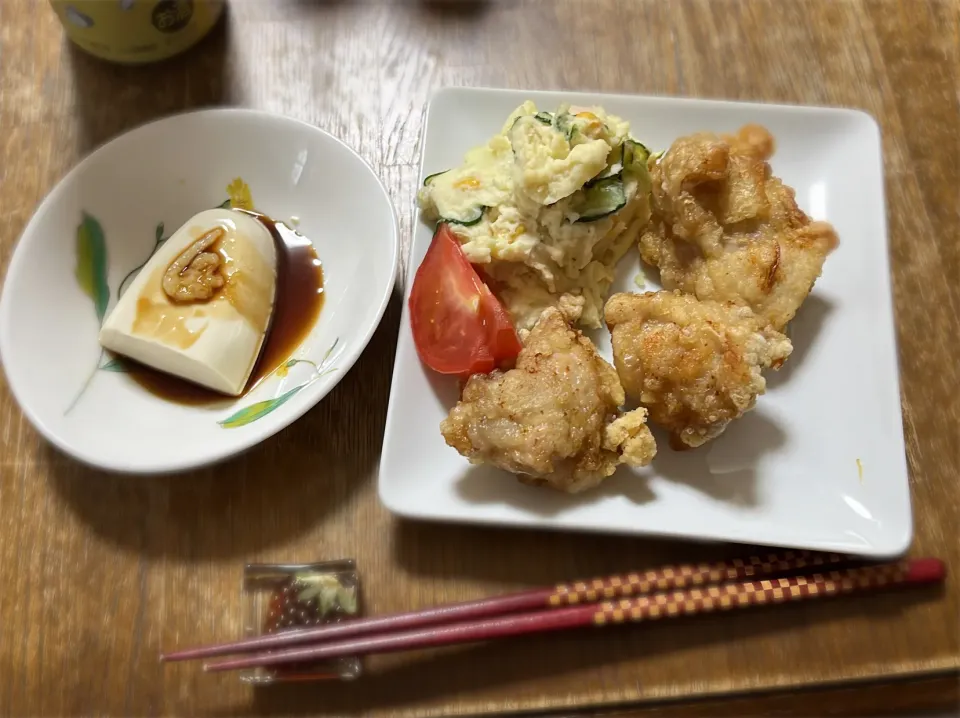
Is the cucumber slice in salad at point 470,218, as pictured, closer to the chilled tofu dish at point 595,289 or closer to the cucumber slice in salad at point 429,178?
the chilled tofu dish at point 595,289

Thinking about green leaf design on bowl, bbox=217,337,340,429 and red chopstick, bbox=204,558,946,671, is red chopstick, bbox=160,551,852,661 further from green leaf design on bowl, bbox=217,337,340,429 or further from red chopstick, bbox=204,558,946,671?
green leaf design on bowl, bbox=217,337,340,429

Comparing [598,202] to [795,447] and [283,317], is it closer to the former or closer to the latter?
[795,447]

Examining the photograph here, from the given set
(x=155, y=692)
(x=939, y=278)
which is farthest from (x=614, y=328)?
(x=155, y=692)

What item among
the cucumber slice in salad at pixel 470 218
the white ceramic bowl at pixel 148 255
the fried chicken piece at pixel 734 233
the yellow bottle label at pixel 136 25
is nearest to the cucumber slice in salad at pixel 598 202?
the fried chicken piece at pixel 734 233

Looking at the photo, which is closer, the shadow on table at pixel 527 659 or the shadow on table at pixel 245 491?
the shadow on table at pixel 527 659

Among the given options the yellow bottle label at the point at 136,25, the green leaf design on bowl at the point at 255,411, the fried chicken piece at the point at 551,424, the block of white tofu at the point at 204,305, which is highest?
the yellow bottle label at the point at 136,25

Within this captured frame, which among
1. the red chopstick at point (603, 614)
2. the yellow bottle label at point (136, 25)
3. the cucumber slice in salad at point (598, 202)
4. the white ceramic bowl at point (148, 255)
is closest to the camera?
the red chopstick at point (603, 614)

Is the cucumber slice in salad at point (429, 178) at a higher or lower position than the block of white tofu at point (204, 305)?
higher

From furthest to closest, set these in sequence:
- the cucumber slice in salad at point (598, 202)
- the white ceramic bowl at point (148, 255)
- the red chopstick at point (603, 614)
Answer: the cucumber slice in salad at point (598, 202), the white ceramic bowl at point (148, 255), the red chopstick at point (603, 614)
